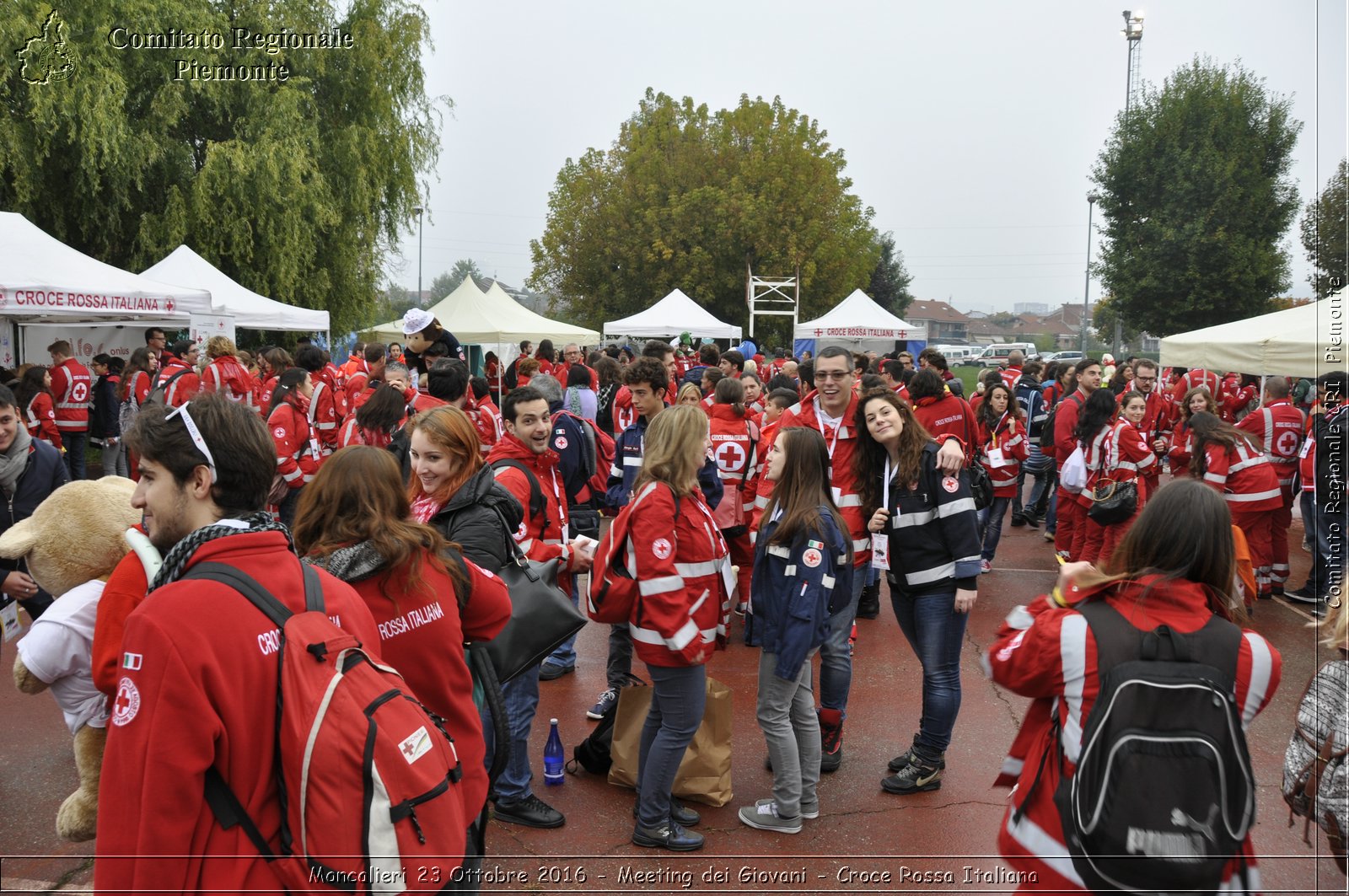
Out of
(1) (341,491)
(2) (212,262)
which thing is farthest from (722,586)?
(2) (212,262)

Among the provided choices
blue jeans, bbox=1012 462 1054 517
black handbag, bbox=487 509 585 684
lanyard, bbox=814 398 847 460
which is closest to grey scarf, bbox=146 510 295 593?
black handbag, bbox=487 509 585 684

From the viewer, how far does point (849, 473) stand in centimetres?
536

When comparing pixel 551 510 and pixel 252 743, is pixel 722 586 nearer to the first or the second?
pixel 551 510

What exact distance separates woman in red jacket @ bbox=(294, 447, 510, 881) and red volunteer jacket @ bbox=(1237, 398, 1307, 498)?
28.6ft

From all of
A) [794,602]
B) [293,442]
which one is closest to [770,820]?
[794,602]

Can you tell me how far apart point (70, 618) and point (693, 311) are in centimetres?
2065

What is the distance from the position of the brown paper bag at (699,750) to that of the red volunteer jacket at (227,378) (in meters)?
7.41

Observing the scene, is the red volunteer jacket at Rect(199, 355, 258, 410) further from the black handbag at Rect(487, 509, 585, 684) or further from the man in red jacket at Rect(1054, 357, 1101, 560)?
the man in red jacket at Rect(1054, 357, 1101, 560)

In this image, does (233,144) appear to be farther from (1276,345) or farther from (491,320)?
(1276,345)

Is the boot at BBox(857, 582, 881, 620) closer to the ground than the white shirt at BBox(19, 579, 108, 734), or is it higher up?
closer to the ground

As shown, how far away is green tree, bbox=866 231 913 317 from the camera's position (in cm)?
5697

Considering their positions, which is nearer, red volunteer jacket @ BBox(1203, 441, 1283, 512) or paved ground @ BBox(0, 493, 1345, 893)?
paved ground @ BBox(0, 493, 1345, 893)

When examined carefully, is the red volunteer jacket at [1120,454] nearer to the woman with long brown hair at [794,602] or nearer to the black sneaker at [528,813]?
the woman with long brown hair at [794,602]

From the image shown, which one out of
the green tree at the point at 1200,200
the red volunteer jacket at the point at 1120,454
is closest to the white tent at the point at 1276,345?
the red volunteer jacket at the point at 1120,454
